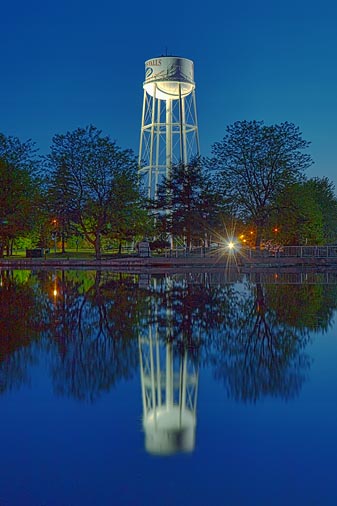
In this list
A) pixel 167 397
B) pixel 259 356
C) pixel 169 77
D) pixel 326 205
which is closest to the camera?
pixel 167 397

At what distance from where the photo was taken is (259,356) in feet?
33.0

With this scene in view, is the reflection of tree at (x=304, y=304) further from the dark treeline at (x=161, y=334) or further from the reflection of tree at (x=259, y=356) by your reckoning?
the reflection of tree at (x=259, y=356)

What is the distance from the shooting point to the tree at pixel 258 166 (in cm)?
4800

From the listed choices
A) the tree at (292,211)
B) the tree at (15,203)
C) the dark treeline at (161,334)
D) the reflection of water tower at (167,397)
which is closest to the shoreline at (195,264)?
the tree at (292,211)

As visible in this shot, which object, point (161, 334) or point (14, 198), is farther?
point (14, 198)

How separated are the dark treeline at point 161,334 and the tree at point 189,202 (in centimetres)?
2479

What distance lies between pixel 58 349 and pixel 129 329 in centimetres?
249

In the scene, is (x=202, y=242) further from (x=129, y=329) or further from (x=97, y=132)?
(x=129, y=329)

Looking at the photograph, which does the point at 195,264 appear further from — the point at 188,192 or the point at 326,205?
the point at 326,205

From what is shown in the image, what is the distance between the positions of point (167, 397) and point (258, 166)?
139ft

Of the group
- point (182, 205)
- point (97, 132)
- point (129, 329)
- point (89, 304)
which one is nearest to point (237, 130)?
point (182, 205)

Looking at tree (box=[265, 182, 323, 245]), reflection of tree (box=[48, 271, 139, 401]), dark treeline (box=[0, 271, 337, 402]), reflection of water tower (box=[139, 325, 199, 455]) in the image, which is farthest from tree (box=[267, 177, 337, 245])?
reflection of water tower (box=[139, 325, 199, 455])

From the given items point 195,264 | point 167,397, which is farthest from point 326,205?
point 167,397

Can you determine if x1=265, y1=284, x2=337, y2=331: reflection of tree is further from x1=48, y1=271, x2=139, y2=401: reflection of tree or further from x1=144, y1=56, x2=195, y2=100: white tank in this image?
Answer: x1=144, y1=56, x2=195, y2=100: white tank
